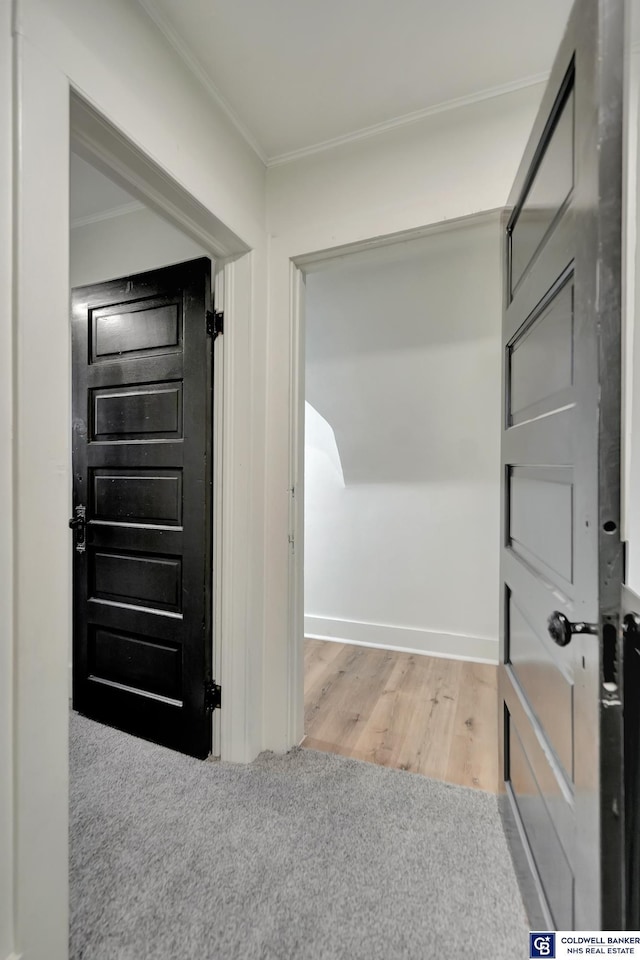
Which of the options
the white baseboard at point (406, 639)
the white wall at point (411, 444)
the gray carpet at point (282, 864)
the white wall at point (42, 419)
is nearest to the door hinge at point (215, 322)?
the white wall at point (42, 419)

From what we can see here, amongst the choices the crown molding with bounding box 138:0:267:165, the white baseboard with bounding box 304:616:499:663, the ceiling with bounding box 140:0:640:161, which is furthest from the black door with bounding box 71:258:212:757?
the white baseboard with bounding box 304:616:499:663

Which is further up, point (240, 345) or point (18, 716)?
point (240, 345)

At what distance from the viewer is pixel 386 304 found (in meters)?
2.55

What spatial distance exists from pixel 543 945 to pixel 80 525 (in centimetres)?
214

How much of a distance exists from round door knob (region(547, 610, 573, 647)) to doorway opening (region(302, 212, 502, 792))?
1533mm

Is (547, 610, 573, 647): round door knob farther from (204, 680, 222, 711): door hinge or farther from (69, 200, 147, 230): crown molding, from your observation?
(69, 200, 147, 230): crown molding

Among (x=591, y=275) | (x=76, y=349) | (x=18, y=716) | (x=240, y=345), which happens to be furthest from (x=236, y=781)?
(x=76, y=349)

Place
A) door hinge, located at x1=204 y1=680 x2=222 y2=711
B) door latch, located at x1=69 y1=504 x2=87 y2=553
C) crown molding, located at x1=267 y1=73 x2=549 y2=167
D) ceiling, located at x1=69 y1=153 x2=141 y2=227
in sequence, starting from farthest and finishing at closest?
1. door latch, located at x1=69 y1=504 x2=87 y2=553
2. ceiling, located at x1=69 y1=153 x2=141 y2=227
3. door hinge, located at x1=204 y1=680 x2=222 y2=711
4. crown molding, located at x1=267 y1=73 x2=549 y2=167

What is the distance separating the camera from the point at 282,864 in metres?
1.24

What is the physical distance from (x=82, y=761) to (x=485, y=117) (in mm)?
2946

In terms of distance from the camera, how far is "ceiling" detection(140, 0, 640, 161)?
3.91ft

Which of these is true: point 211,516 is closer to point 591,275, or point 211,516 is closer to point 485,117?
point 591,275

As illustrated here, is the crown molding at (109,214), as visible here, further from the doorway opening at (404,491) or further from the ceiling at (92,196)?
the doorway opening at (404,491)

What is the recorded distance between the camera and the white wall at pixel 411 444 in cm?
250
